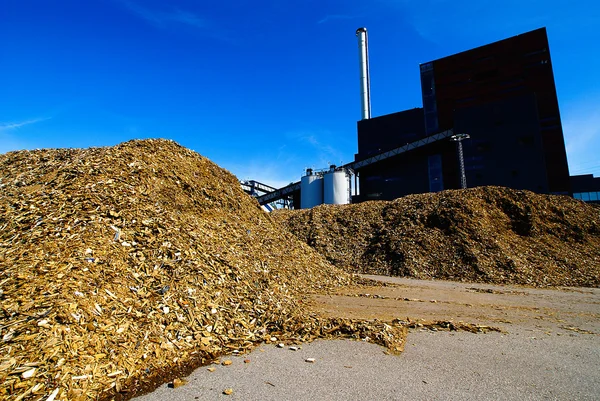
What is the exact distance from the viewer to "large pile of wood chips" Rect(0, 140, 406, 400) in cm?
283

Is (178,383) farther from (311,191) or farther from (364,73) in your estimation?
(364,73)

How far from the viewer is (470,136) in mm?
30453

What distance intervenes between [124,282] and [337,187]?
2949cm

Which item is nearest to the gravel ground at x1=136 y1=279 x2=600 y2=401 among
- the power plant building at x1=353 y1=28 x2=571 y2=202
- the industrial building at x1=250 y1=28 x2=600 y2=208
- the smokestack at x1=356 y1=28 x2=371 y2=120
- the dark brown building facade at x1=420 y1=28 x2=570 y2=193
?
the industrial building at x1=250 y1=28 x2=600 y2=208

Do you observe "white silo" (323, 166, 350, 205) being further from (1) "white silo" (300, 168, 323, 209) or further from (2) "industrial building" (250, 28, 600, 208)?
(1) "white silo" (300, 168, 323, 209)

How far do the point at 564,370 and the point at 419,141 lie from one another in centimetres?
3137

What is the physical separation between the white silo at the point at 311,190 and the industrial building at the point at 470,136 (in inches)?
4.4

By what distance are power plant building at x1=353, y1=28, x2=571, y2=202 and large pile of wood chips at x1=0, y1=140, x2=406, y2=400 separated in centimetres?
2872

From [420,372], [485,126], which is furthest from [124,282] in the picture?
[485,126]

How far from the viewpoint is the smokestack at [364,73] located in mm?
40000

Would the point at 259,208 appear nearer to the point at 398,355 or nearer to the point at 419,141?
the point at 398,355

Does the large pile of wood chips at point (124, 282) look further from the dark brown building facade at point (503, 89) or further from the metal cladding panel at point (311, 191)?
the dark brown building facade at point (503, 89)

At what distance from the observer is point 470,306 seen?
6.22m

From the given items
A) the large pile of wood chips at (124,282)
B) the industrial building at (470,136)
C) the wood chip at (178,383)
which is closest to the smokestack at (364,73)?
the industrial building at (470,136)
